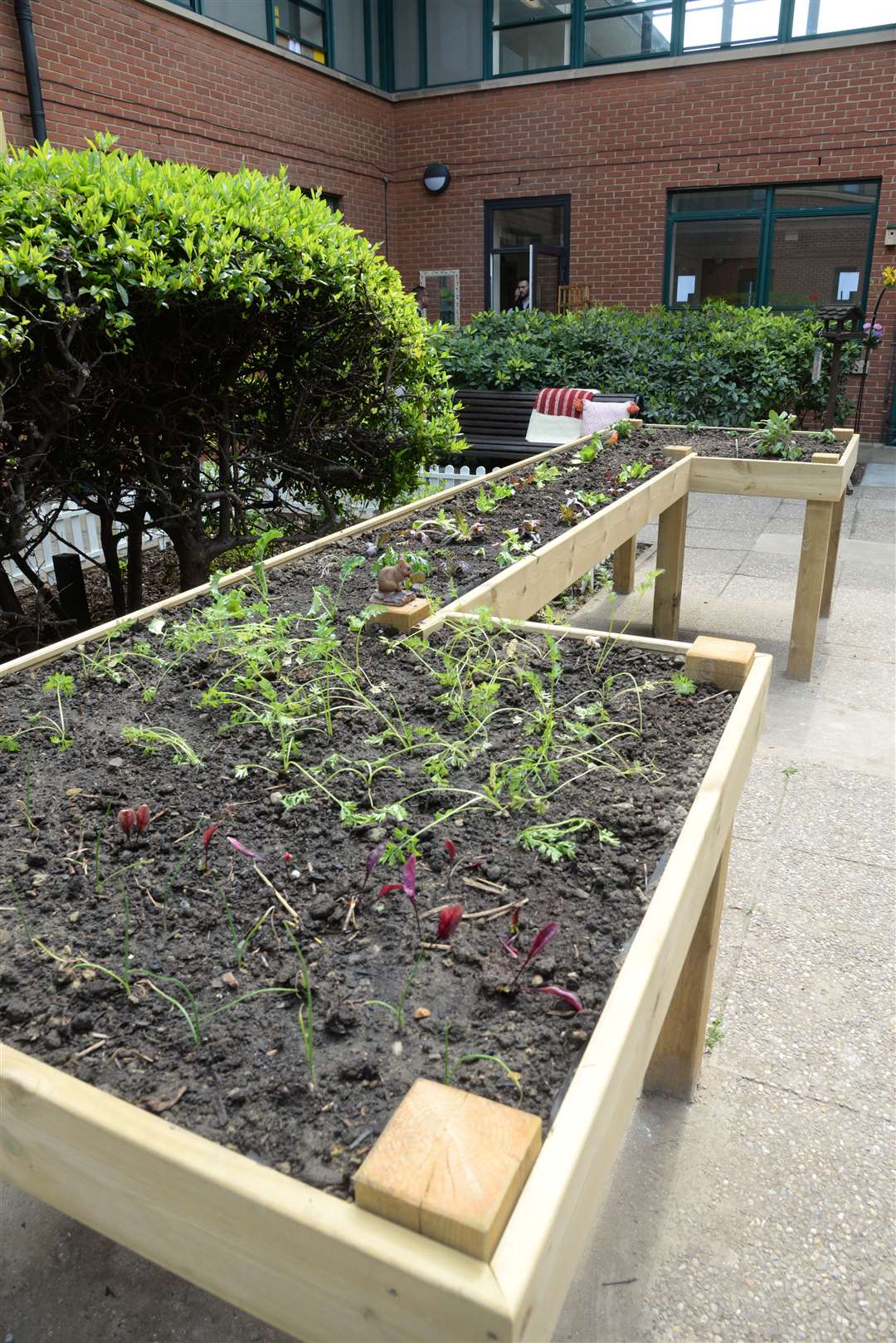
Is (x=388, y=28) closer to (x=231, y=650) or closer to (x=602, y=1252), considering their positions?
(x=231, y=650)

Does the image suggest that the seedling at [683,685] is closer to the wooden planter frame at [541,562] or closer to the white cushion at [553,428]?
the wooden planter frame at [541,562]

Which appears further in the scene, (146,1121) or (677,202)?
(677,202)

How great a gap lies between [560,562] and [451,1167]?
270cm

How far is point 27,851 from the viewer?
171cm

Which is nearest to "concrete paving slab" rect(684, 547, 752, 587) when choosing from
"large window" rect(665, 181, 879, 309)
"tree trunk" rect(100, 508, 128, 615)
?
"tree trunk" rect(100, 508, 128, 615)

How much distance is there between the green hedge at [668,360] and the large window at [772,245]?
2.02m

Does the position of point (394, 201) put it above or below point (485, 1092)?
above

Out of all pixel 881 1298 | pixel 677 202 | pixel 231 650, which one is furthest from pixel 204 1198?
pixel 677 202

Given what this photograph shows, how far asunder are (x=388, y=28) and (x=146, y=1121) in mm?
16390

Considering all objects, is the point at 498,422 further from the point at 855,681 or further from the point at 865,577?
the point at 855,681

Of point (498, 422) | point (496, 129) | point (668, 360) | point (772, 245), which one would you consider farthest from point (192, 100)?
point (772, 245)

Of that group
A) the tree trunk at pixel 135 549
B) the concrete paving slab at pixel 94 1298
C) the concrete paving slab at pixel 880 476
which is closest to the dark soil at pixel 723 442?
the tree trunk at pixel 135 549

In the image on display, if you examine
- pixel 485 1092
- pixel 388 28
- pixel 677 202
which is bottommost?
pixel 485 1092

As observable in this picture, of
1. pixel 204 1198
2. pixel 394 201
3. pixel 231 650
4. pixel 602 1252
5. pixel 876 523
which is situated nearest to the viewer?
pixel 204 1198
